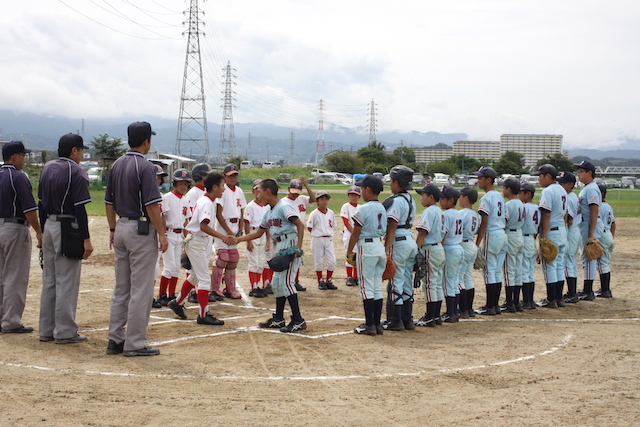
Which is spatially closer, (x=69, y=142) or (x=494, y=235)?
(x=69, y=142)

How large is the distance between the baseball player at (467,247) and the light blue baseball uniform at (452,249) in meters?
0.21

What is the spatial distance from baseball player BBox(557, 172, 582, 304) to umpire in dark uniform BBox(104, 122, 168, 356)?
7706mm

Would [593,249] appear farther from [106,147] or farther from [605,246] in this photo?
[106,147]

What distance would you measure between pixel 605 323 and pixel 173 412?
7050mm

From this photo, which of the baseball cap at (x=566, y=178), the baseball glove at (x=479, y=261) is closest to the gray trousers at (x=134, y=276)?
the baseball glove at (x=479, y=261)

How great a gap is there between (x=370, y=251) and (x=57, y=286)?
4045 millimetres

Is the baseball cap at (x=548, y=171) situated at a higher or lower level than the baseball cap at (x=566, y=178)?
higher

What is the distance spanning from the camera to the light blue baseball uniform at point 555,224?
1059cm

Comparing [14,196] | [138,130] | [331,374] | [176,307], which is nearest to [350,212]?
[176,307]

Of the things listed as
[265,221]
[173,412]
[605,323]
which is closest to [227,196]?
[265,221]

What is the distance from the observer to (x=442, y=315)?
376 inches

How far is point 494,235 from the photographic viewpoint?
981 cm

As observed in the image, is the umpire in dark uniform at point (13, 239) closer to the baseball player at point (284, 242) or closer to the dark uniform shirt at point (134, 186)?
the dark uniform shirt at point (134, 186)

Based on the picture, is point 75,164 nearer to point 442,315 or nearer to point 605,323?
point 442,315
